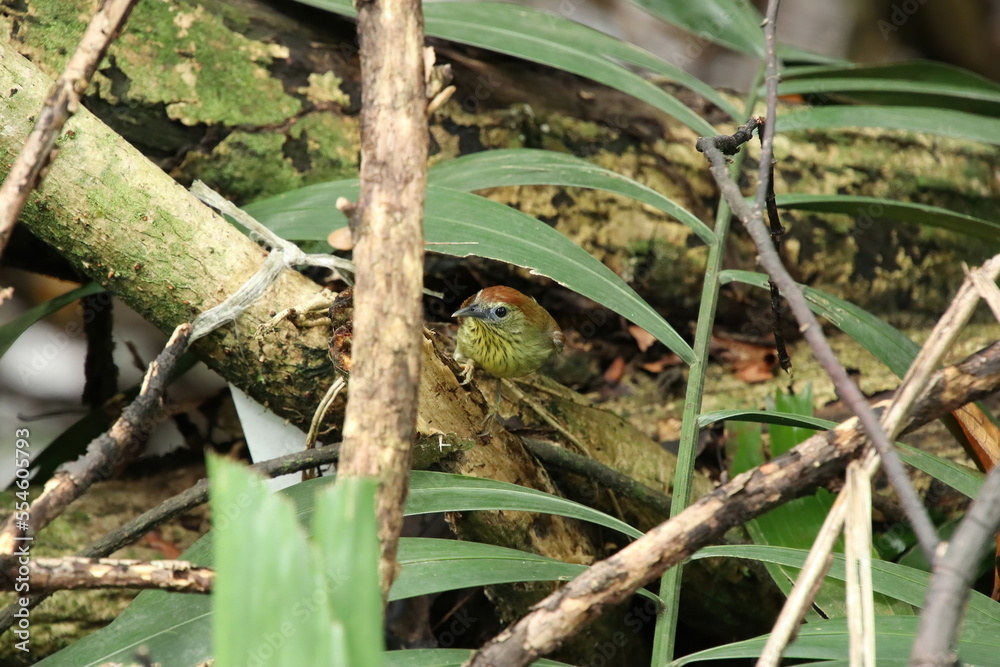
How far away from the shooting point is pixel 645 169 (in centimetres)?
334

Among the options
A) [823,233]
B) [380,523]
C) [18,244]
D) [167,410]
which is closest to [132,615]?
Result: [380,523]

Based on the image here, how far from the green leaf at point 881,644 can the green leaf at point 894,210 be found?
3.92ft

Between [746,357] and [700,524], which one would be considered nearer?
[700,524]

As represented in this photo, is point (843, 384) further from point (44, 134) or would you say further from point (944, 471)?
point (44, 134)

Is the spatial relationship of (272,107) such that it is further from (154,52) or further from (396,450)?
(396,450)

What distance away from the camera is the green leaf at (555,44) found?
8.50ft

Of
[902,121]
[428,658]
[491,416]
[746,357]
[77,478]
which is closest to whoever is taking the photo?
[77,478]

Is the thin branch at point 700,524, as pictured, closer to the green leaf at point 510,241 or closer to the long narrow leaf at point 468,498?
the long narrow leaf at point 468,498

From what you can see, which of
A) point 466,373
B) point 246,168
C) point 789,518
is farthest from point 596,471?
point 246,168

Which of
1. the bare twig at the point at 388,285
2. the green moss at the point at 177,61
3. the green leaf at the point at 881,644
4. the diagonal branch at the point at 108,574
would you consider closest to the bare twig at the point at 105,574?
the diagonal branch at the point at 108,574

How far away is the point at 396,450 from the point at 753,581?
1896 millimetres

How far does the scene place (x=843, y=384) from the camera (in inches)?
41.7

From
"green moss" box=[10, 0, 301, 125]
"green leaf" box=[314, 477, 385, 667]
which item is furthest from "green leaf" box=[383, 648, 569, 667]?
"green moss" box=[10, 0, 301, 125]

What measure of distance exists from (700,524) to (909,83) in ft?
7.53
